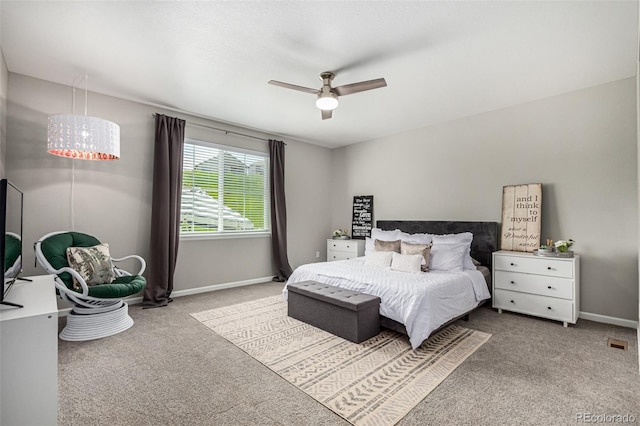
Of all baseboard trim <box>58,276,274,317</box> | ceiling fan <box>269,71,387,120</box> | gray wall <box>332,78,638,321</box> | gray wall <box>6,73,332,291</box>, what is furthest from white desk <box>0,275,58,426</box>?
gray wall <box>332,78,638,321</box>

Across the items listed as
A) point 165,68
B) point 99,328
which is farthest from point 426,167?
point 99,328

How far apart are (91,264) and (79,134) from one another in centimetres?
136

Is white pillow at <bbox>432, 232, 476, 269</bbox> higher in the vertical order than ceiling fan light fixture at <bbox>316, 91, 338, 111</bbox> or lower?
lower

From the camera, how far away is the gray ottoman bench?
296 centimetres

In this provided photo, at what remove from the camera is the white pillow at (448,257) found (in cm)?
381

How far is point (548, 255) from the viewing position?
3557mm

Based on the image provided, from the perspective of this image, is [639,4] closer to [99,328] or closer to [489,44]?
[489,44]

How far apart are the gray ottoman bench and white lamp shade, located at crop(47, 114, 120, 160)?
2527mm

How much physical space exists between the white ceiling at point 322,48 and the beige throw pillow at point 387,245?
1.89m

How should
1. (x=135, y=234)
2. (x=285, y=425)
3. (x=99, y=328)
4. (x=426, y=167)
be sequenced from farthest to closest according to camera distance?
1. (x=426, y=167)
2. (x=135, y=234)
3. (x=99, y=328)
4. (x=285, y=425)

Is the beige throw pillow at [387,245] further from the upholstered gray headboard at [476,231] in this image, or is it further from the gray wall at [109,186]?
the gray wall at [109,186]

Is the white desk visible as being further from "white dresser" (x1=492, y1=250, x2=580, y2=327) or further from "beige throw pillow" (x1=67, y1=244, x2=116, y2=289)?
"white dresser" (x1=492, y1=250, x2=580, y2=327)

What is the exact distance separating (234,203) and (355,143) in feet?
8.95

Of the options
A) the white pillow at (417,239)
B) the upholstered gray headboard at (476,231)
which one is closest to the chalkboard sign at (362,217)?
the upholstered gray headboard at (476,231)
